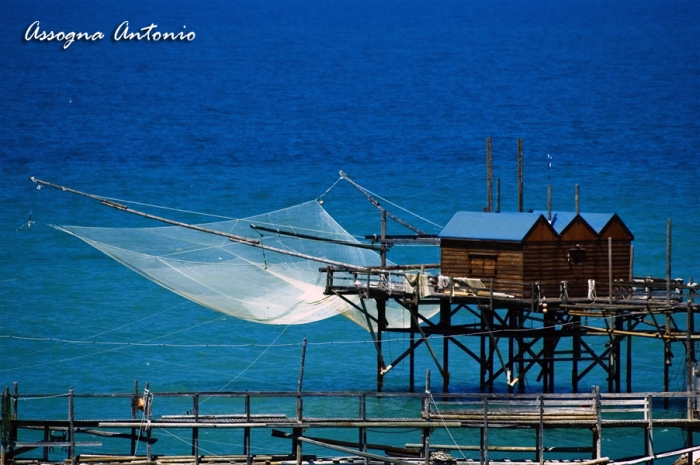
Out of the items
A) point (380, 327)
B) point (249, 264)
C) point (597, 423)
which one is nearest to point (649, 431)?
point (597, 423)

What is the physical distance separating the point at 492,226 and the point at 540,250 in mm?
1482

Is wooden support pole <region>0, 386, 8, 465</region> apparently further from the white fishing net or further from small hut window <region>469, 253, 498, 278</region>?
small hut window <region>469, 253, 498, 278</region>

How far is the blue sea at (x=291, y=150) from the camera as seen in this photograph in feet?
183

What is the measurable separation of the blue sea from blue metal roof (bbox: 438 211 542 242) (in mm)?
5545

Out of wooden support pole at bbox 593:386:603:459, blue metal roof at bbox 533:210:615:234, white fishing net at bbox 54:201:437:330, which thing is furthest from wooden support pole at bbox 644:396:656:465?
white fishing net at bbox 54:201:437:330

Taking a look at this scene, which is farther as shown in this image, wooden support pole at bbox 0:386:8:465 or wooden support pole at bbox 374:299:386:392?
wooden support pole at bbox 374:299:386:392

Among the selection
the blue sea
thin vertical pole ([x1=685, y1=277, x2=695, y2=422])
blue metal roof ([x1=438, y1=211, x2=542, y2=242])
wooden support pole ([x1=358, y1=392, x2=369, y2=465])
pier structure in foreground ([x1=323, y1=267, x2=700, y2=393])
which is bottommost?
wooden support pole ([x1=358, y1=392, x2=369, y2=465])

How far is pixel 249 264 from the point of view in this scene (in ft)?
152

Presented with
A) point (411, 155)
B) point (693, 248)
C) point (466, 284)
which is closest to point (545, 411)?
point (466, 284)

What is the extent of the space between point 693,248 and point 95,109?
6395cm

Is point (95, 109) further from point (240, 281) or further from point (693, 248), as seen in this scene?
point (240, 281)

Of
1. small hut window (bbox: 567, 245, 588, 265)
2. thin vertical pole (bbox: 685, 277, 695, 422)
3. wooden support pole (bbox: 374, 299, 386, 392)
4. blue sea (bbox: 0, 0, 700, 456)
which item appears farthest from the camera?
blue sea (bbox: 0, 0, 700, 456)

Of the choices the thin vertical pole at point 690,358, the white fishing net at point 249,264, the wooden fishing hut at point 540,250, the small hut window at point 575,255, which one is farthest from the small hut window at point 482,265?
the thin vertical pole at point 690,358

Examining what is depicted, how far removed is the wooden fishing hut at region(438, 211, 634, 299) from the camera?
139 ft
